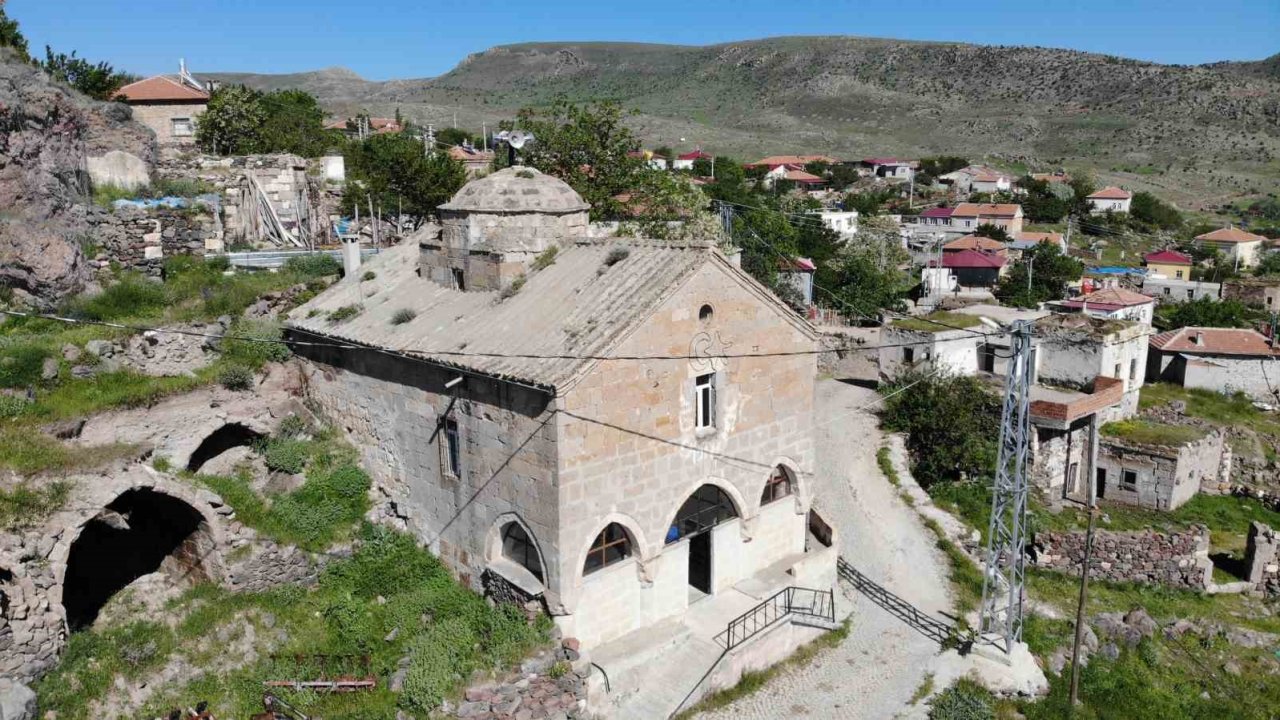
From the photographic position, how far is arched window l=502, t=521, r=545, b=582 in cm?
1535

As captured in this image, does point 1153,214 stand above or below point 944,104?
below

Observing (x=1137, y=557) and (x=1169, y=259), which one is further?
(x=1169, y=259)

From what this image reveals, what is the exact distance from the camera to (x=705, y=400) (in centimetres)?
1662

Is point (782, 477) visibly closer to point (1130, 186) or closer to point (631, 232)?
point (631, 232)

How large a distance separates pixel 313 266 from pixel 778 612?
15768 mm

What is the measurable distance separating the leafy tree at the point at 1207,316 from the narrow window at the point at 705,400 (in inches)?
1606

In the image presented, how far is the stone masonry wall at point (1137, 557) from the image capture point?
24.7 m

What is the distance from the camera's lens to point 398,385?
57.2 feet

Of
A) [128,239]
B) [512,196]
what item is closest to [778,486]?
[512,196]

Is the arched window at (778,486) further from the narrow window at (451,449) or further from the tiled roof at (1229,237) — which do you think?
the tiled roof at (1229,237)

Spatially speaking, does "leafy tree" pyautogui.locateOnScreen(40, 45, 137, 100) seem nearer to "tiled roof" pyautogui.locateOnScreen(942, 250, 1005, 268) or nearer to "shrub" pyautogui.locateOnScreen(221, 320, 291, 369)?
"shrub" pyautogui.locateOnScreen(221, 320, 291, 369)

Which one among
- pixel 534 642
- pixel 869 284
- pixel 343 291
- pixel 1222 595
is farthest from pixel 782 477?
pixel 869 284

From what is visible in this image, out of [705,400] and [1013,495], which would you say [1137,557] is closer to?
[1013,495]

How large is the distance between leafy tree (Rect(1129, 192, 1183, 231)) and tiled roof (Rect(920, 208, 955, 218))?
65.9 feet
